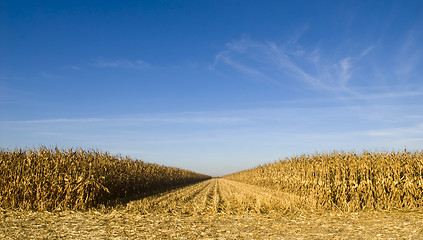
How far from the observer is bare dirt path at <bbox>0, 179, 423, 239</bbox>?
329 inches

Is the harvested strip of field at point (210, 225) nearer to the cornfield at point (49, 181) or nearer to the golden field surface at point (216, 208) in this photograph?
the golden field surface at point (216, 208)

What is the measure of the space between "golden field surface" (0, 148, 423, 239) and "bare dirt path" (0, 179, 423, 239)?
0.10 ft

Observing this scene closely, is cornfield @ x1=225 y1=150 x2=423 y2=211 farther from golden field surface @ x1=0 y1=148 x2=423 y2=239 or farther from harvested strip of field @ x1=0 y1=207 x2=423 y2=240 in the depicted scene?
harvested strip of field @ x1=0 y1=207 x2=423 y2=240

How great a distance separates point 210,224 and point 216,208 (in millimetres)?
2780

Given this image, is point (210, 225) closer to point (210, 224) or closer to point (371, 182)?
point (210, 224)

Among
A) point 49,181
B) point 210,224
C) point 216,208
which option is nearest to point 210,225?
point 210,224

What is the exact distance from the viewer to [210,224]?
31.7 ft

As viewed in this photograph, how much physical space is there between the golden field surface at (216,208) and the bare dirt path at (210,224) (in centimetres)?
3

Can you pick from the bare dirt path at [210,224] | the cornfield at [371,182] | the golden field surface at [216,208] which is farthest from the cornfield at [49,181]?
the cornfield at [371,182]

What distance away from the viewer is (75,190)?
41.2 feet

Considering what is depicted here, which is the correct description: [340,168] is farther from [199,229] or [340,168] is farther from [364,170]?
[199,229]

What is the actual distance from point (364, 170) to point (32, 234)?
13.4 metres

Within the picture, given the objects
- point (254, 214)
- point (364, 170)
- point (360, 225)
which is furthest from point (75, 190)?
point (364, 170)

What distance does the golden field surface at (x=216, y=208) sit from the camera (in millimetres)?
8734
